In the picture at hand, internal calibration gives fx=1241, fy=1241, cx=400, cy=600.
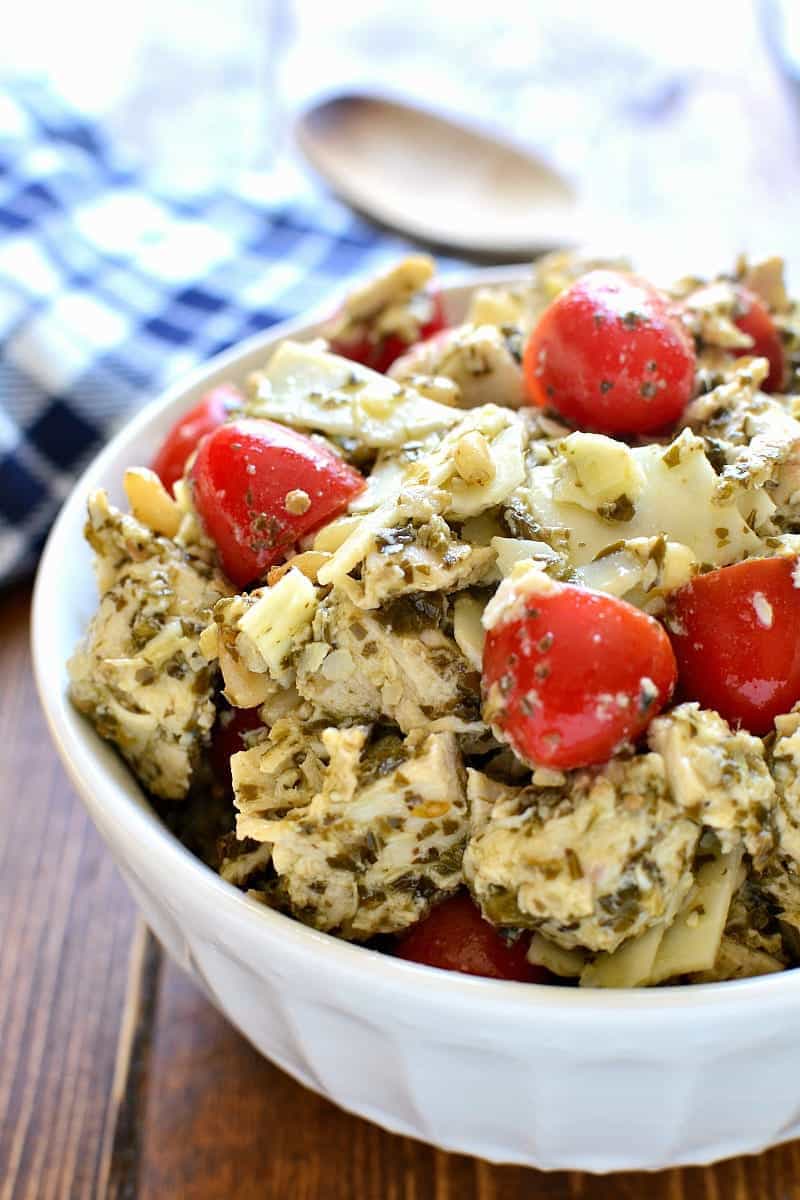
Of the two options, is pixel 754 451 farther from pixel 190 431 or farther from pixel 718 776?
pixel 190 431

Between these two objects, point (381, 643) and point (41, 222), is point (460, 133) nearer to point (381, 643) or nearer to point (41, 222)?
point (41, 222)

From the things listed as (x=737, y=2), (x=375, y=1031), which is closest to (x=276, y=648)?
(x=375, y=1031)

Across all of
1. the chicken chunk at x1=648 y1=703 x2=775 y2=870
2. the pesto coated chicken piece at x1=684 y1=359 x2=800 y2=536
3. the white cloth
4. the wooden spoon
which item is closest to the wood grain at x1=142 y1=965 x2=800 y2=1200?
the chicken chunk at x1=648 y1=703 x2=775 y2=870

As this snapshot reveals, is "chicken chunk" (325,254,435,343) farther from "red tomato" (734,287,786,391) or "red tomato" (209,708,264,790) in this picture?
"red tomato" (209,708,264,790)

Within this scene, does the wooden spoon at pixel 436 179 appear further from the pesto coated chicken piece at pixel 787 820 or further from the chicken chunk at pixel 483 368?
the pesto coated chicken piece at pixel 787 820

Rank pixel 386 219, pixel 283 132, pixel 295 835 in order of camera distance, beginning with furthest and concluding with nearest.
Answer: pixel 283 132 < pixel 386 219 < pixel 295 835

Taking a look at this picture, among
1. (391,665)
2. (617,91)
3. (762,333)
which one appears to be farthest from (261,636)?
(617,91)
